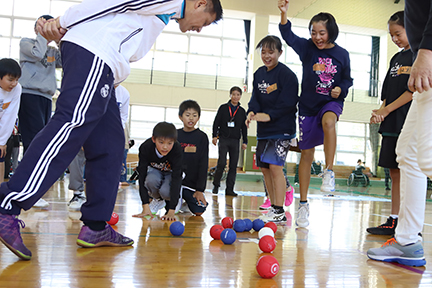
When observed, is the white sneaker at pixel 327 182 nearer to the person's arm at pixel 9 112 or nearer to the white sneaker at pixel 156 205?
the white sneaker at pixel 156 205

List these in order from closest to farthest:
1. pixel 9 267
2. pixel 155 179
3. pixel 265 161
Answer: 1. pixel 9 267
2. pixel 265 161
3. pixel 155 179

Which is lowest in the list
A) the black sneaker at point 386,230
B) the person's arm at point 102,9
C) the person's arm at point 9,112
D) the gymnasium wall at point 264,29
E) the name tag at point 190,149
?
the black sneaker at point 386,230

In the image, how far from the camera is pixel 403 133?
1667mm

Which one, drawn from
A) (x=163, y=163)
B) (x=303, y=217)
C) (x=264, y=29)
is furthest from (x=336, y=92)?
(x=264, y=29)

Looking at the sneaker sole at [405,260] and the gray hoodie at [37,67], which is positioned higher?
the gray hoodie at [37,67]

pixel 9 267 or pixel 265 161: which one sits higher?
pixel 265 161

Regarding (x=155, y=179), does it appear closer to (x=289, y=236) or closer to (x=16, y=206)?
(x=289, y=236)

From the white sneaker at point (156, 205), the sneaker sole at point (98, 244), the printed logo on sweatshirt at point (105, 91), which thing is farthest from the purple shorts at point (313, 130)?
the printed logo on sweatshirt at point (105, 91)

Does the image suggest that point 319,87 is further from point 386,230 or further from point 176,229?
point 176,229

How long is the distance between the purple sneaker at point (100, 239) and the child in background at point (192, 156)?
4.86ft

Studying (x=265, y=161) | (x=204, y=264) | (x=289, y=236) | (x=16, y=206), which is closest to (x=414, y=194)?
(x=289, y=236)

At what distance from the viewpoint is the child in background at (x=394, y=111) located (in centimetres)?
247

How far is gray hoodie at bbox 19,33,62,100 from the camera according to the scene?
3.04 metres

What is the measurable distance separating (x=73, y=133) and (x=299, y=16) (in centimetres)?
1095
